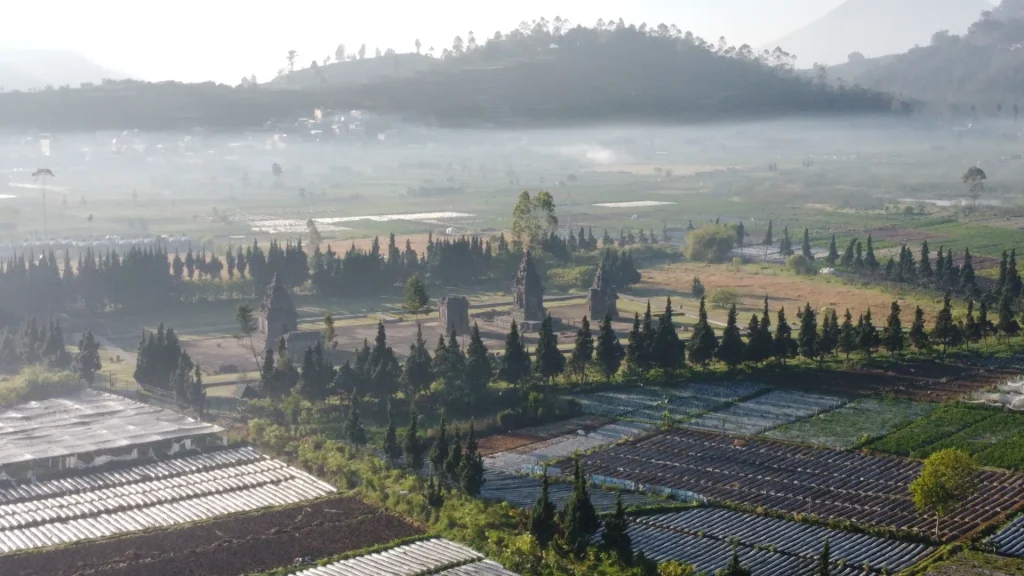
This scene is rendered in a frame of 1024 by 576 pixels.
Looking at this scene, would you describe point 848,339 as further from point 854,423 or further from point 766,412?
point 854,423

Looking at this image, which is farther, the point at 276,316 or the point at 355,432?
the point at 276,316

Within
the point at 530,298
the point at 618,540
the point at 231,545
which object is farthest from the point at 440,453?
the point at 530,298

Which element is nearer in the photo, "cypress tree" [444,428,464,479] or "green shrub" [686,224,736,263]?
"cypress tree" [444,428,464,479]

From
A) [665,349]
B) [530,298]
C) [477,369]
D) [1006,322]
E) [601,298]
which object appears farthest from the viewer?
[601,298]

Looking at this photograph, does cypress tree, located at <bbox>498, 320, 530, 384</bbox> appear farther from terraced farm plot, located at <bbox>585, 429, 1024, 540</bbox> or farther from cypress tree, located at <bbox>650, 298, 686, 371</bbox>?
terraced farm plot, located at <bbox>585, 429, 1024, 540</bbox>

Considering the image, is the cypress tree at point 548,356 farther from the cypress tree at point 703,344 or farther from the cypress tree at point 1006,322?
the cypress tree at point 1006,322

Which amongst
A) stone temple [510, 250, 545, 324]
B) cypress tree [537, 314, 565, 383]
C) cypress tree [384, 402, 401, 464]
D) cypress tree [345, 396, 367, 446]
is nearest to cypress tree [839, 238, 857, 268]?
stone temple [510, 250, 545, 324]

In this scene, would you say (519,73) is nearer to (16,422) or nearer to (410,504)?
(16,422)
